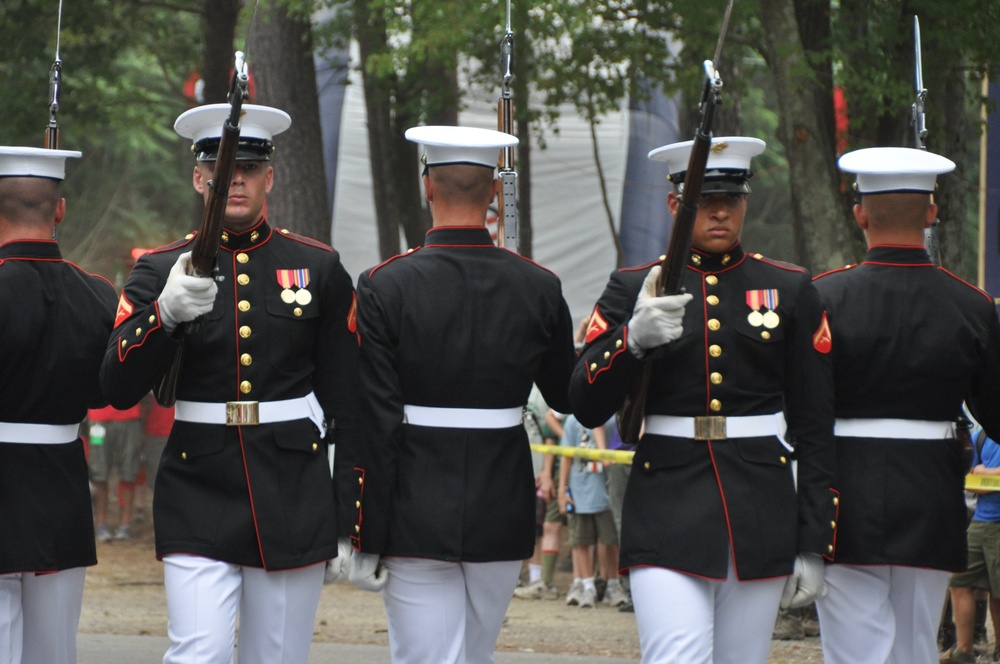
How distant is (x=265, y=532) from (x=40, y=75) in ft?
46.4

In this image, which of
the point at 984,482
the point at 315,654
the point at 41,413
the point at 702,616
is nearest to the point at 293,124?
the point at 315,654

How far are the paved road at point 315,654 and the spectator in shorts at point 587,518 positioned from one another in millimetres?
2718

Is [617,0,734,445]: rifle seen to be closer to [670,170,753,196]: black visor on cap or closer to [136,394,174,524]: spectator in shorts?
[670,170,753,196]: black visor on cap

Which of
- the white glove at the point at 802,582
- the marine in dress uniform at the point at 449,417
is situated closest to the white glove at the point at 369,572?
the marine in dress uniform at the point at 449,417

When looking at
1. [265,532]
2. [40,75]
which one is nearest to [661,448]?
[265,532]

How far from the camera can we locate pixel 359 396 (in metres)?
5.27

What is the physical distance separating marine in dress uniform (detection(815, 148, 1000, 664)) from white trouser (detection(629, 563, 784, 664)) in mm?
453

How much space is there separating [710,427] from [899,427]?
0.79m

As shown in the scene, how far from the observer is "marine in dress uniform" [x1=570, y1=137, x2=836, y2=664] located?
493cm

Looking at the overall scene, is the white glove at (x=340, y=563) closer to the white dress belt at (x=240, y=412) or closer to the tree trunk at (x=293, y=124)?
the white dress belt at (x=240, y=412)

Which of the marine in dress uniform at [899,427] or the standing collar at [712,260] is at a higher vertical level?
the standing collar at [712,260]

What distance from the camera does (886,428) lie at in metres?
5.41

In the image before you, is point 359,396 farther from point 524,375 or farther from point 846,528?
point 846,528

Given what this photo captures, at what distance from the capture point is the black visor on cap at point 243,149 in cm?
522
